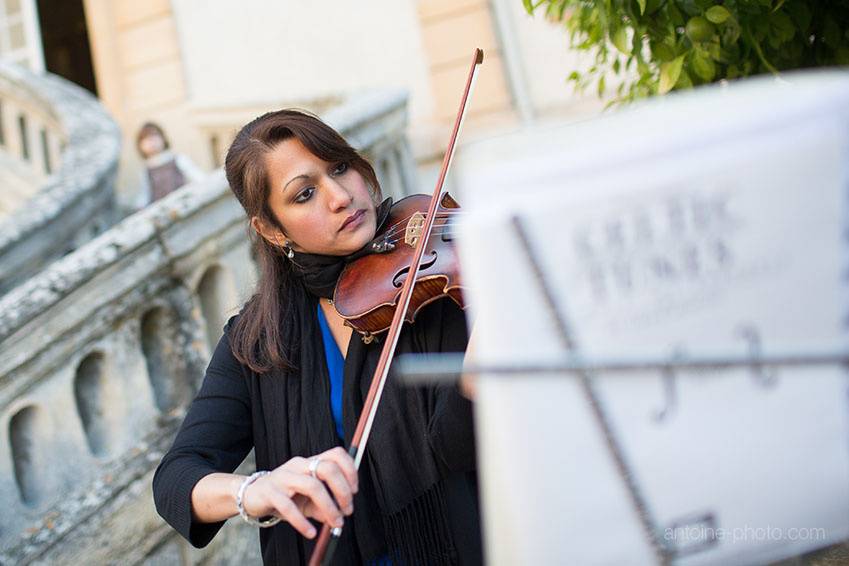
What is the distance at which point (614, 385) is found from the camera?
745 millimetres

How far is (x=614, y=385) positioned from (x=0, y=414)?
6.88ft

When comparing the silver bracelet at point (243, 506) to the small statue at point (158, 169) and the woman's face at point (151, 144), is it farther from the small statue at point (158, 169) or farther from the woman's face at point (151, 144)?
the woman's face at point (151, 144)

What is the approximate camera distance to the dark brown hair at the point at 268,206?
175 centimetres

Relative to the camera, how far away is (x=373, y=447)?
62.9 inches

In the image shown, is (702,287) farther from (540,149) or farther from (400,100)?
(400,100)

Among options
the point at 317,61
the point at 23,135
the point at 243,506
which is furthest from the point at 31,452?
the point at 317,61

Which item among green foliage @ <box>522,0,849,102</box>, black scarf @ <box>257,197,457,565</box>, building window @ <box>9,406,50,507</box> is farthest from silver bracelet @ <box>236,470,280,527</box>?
building window @ <box>9,406,50,507</box>

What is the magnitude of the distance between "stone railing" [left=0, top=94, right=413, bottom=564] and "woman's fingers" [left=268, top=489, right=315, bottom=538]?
1.12 m

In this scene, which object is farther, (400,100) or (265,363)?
(400,100)

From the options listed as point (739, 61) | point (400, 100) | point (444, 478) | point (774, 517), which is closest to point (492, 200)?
point (774, 517)

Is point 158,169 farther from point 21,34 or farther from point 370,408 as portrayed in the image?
point 370,408

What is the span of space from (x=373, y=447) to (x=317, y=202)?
0.51 metres

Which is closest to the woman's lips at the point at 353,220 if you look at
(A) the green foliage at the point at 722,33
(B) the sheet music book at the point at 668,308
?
(A) the green foliage at the point at 722,33

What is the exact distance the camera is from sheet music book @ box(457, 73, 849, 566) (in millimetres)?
729
